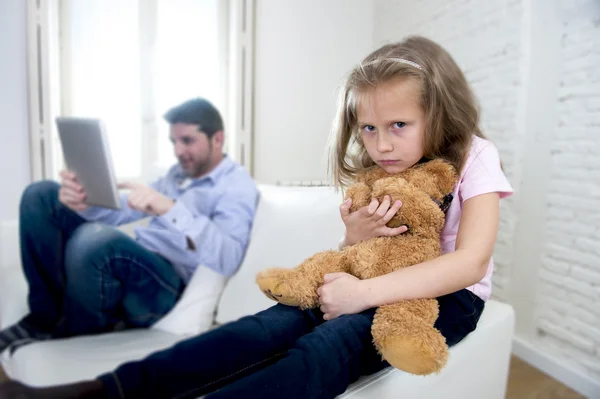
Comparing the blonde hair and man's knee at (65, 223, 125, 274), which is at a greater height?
the blonde hair

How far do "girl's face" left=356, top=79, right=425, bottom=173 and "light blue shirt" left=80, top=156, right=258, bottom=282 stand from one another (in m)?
0.54

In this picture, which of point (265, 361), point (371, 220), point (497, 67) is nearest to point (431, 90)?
point (371, 220)

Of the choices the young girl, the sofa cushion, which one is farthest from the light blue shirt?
the young girl

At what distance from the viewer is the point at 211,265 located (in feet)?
3.41

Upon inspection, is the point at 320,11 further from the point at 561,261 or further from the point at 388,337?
the point at 388,337

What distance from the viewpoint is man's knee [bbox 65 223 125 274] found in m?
0.92

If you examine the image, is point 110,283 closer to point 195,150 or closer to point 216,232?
point 216,232

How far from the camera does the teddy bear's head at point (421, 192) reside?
0.57 meters

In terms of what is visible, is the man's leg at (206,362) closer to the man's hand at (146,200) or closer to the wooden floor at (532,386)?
the man's hand at (146,200)

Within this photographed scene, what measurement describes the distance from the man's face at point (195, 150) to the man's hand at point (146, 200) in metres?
0.24

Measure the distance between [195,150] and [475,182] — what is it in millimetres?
853

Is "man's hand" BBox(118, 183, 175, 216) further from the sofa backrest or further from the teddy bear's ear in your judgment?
the teddy bear's ear

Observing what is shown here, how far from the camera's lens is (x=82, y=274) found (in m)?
0.92

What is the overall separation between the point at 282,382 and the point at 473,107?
1.58 ft
